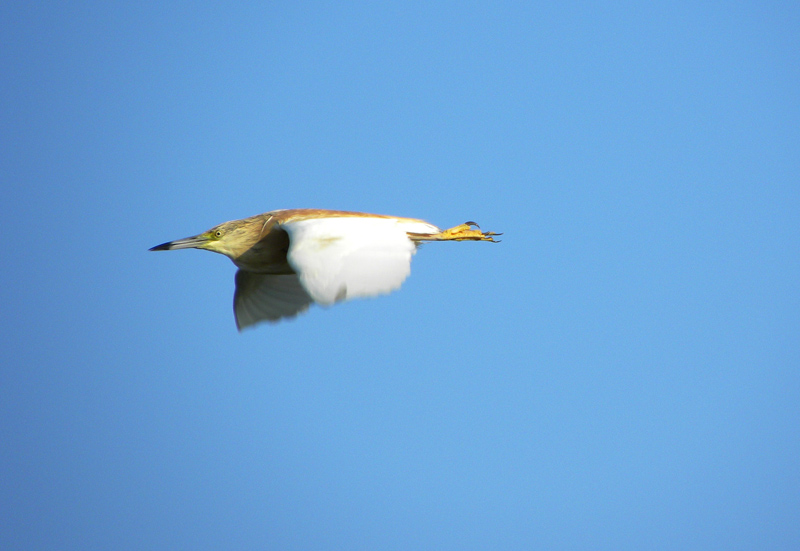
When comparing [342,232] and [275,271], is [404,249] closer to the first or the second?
[342,232]

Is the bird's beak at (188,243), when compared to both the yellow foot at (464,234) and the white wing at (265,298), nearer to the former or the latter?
the white wing at (265,298)

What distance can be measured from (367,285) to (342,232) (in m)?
1.34

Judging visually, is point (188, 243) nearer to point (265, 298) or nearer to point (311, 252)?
point (265, 298)

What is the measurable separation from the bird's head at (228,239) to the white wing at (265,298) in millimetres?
1362

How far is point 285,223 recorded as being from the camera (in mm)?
12203

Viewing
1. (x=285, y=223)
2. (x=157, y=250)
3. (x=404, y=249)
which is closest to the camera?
(x=404, y=249)

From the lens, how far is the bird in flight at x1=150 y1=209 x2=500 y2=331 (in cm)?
1017

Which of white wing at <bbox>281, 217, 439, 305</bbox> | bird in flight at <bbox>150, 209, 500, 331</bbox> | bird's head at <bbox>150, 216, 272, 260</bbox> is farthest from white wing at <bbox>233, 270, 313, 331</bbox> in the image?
white wing at <bbox>281, 217, 439, 305</bbox>

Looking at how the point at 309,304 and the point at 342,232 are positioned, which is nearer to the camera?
the point at 342,232

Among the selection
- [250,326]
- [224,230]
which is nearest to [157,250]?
[224,230]

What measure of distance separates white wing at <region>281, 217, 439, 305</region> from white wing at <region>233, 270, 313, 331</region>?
326cm

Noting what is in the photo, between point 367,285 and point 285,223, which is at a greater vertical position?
point 285,223

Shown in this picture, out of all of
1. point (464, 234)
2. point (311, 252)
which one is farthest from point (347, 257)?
point (464, 234)

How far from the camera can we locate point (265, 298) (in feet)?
49.9
